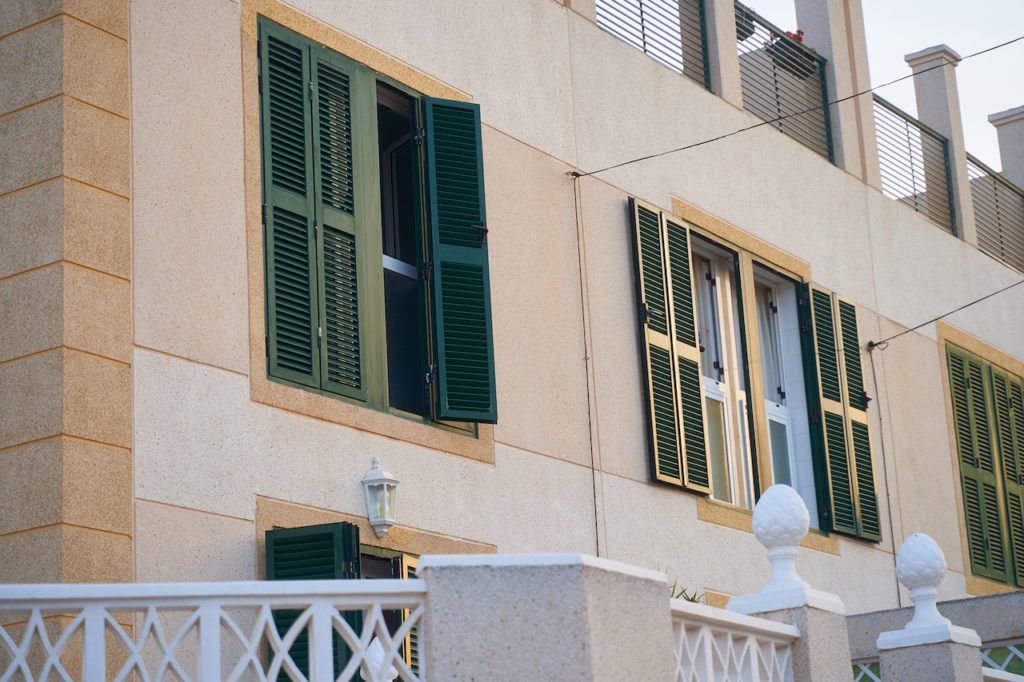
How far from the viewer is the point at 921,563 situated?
25.0 ft

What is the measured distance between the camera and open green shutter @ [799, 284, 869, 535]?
11844mm

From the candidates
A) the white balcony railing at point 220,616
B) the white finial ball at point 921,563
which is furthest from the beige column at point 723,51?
the white balcony railing at point 220,616

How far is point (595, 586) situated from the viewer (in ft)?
16.4

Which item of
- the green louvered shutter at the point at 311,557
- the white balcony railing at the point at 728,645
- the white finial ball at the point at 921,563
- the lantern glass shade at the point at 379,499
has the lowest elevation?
the white balcony railing at the point at 728,645

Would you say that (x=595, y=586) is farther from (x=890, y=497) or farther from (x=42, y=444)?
(x=890, y=497)

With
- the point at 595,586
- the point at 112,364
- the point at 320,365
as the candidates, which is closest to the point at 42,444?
the point at 112,364

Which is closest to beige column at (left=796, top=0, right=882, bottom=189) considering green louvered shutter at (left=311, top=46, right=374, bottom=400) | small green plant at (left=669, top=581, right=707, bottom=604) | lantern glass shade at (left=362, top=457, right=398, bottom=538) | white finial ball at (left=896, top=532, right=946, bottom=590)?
small green plant at (left=669, top=581, right=707, bottom=604)

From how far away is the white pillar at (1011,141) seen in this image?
17250 millimetres

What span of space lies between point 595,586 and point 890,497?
817cm

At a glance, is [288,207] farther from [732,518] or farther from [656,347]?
[732,518]

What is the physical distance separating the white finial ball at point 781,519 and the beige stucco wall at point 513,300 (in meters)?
2.42

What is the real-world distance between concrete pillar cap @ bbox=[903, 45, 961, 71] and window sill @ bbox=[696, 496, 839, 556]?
19.0 ft

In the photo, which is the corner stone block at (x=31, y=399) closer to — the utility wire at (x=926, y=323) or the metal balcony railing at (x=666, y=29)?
the metal balcony railing at (x=666, y=29)

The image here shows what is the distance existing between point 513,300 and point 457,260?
63cm
